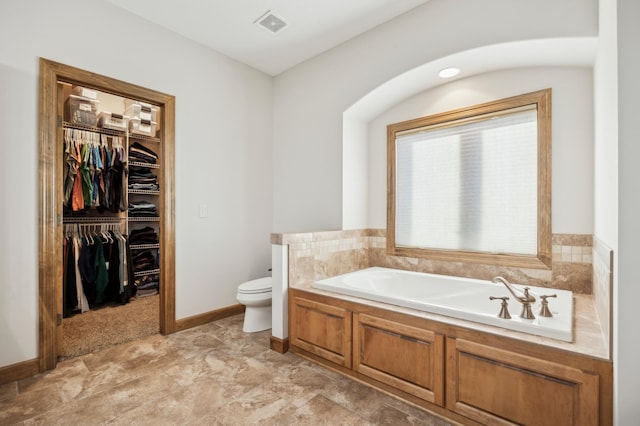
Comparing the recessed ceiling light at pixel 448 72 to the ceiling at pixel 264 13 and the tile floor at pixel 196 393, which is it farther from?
the tile floor at pixel 196 393

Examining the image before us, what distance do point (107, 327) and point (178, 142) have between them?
187 cm

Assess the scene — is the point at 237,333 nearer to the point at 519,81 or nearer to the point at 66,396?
the point at 66,396

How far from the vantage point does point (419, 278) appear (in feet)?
8.37

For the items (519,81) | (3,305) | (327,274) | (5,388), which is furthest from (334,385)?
(519,81)

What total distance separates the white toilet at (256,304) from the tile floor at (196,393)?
36 cm

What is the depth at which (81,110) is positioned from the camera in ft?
10.7

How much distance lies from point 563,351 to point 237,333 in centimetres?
235

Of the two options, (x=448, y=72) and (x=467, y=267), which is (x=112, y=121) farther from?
(x=467, y=267)

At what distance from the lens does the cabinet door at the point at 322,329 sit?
2.00 m

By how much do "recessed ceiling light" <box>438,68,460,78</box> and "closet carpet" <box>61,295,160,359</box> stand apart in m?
3.35

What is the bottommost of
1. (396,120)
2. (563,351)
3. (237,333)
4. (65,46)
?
(237,333)

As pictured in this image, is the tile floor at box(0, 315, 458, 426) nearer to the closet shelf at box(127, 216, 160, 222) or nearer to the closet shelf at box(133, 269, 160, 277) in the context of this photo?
the closet shelf at box(133, 269, 160, 277)

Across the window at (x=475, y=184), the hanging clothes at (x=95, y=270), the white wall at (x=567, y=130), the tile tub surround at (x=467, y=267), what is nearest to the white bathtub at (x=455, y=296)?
the tile tub surround at (x=467, y=267)

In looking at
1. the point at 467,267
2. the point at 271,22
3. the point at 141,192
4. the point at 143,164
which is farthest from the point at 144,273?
the point at 467,267
